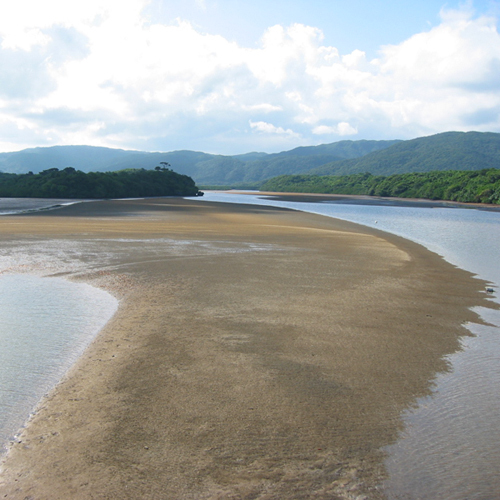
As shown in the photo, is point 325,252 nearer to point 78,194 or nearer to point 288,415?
point 288,415

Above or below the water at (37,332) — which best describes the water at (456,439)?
below

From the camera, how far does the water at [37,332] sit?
536 centimetres

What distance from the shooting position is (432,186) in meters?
111

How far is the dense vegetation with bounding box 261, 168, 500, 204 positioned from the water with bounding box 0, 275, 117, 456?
8950cm

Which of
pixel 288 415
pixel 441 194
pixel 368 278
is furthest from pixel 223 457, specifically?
pixel 441 194

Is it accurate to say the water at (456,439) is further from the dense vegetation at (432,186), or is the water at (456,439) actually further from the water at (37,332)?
the dense vegetation at (432,186)

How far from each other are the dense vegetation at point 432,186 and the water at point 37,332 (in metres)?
89.5

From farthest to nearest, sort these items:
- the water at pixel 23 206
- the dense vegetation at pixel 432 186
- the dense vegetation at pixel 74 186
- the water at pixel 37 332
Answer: the dense vegetation at pixel 432 186, the dense vegetation at pixel 74 186, the water at pixel 23 206, the water at pixel 37 332

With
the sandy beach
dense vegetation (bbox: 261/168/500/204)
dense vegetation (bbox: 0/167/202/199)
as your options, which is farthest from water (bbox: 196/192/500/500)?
dense vegetation (bbox: 261/168/500/204)

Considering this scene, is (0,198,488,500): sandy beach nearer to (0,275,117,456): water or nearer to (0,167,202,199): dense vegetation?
(0,275,117,456): water

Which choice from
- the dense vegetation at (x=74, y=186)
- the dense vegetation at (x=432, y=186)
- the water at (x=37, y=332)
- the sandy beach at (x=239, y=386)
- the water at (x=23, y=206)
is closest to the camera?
the sandy beach at (x=239, y=386)

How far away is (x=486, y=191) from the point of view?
88.8m

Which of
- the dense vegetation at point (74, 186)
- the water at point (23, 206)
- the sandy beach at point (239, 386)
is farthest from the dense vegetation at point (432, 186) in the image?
the sandy beach at point (239, 386)


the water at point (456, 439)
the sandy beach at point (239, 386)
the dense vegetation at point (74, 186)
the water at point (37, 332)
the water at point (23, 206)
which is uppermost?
the dense vegetation at point (74, 186)
